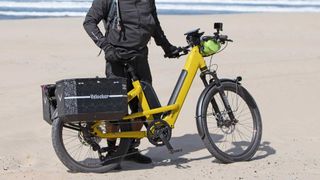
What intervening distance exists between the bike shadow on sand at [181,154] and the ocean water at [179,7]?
15.5 meters

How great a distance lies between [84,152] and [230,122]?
4.38ft

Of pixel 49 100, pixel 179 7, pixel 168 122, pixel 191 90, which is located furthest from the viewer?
pixel 179 7

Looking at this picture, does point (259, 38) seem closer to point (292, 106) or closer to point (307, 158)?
point (292, 106)

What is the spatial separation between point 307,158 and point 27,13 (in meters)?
17.4

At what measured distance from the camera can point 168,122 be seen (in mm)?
6109

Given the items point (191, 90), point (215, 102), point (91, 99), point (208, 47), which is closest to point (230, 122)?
point (215, 102)

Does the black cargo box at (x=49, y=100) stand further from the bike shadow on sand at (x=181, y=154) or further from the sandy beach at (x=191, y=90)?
the bike shadow on sand at (x=181, y=154)

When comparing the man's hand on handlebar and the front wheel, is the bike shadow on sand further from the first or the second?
the man's hand on handlebar

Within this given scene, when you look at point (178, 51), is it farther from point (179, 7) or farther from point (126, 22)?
point (179, 7)

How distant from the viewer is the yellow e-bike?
5.86 m

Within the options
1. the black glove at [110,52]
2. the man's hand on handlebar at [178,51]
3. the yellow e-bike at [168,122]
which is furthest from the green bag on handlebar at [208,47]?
the black glove at [110,52]

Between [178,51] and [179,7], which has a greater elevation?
[179,7]

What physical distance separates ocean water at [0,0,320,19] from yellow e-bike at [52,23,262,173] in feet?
53.0

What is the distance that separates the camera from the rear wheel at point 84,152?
5699 millimetres
